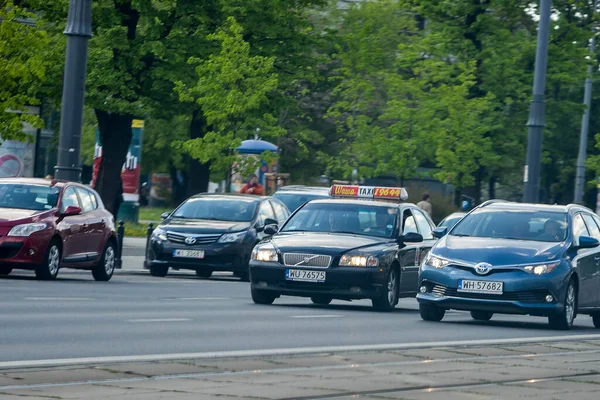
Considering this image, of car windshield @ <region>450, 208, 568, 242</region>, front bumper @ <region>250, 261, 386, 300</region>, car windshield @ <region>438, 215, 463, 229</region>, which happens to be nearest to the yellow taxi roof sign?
front bumper @ <region>250, 261, 386, 300</region>

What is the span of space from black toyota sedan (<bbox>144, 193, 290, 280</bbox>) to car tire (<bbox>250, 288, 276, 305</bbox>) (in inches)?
246

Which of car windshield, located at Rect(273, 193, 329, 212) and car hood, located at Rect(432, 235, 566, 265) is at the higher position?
car hood, located at Rect(432, 235, 566, 265)

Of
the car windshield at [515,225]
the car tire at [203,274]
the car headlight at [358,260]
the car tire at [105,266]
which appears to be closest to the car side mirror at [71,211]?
the car tire at [105,266]

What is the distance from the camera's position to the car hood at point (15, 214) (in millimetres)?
23250

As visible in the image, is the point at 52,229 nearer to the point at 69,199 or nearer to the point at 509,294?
the point at 69,199

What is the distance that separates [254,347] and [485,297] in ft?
16.5

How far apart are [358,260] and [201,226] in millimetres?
8428

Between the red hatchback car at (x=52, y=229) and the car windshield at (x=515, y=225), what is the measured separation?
273 inches

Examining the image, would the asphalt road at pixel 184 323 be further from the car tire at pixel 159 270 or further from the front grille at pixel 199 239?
the car tire at pixel 159 270

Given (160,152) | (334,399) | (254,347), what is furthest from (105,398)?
(160,152)

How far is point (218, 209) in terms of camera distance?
29.5m

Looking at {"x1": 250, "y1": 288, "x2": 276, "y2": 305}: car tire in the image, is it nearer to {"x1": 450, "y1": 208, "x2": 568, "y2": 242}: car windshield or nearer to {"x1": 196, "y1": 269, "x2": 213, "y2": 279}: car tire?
{"x1": 450, "y1": 208, "x2": 568, "y2": 242}: car windshield

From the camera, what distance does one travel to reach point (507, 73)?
51.3m

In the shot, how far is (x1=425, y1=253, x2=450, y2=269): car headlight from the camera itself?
1844 centimetres
